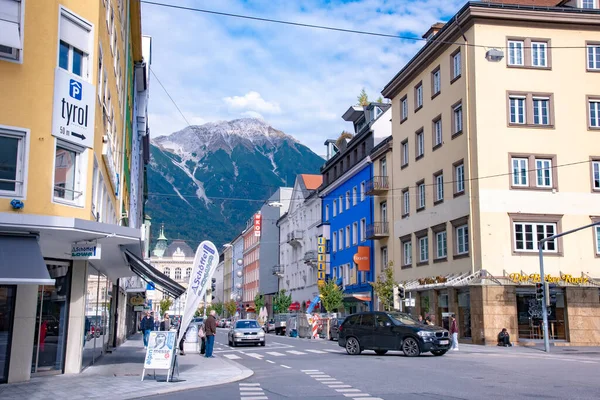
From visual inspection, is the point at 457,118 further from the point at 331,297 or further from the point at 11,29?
the point at 11,29

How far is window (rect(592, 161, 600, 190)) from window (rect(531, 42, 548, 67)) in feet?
20.0

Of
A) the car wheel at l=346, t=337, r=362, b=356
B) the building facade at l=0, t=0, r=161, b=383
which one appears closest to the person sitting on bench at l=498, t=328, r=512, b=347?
the car wheel at l=346, t=337, r=362, b=356

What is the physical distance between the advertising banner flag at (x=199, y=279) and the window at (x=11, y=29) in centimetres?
607

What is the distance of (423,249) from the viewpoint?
43.2 meters

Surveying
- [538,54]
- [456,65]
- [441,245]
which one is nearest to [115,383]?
[441,245]

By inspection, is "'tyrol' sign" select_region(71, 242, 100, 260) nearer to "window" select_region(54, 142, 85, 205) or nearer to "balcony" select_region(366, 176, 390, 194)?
"window" select_region(54, 142, 85, 205)

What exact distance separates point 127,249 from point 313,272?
52.1 meters

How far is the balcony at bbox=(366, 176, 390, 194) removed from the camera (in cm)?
4953

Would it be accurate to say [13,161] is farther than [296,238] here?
No

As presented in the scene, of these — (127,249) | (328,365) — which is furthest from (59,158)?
(328,365)

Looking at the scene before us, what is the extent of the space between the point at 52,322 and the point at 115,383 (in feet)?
8.05

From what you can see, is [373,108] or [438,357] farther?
[373,108]

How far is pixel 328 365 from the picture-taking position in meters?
20.9

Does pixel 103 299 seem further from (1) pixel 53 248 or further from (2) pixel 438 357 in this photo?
(2) pixel 438 357
